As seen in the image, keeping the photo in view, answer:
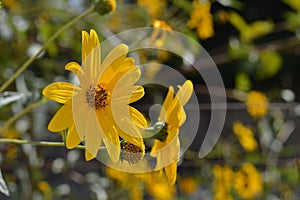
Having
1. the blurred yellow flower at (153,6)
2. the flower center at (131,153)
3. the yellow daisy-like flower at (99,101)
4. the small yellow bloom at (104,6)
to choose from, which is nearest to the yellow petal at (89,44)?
the yellow daisy-like flower at (99,101)

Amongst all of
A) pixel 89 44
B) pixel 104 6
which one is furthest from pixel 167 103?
pixel 104 6

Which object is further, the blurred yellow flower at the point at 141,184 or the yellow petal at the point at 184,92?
the blurred yellow flower at the point at 141,184

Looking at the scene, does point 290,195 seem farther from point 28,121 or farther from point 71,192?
point 28,121

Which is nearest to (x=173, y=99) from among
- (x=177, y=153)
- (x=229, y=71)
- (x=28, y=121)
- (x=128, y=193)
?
(x=177, y=153)

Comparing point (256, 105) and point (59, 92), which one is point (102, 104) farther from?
point (256, 105)

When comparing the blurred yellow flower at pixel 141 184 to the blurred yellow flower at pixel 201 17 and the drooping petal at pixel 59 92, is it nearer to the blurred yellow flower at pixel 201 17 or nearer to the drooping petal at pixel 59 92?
the blurred yellow flower at pixel 201 17

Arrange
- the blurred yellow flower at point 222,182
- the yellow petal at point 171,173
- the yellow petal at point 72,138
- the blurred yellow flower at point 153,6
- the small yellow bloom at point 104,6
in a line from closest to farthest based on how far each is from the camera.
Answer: the yellow petal at point 72,138 → the yellow petal at point 171,173 → the small yellow bloom at point 104,6 → the blurred yellow flower at point 153,6 → the blurred yellow flower at point 222,182

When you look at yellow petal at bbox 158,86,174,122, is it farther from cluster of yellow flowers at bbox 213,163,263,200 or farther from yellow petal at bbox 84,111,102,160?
cluster of yellow flowers at bbox 213,163,263,200
